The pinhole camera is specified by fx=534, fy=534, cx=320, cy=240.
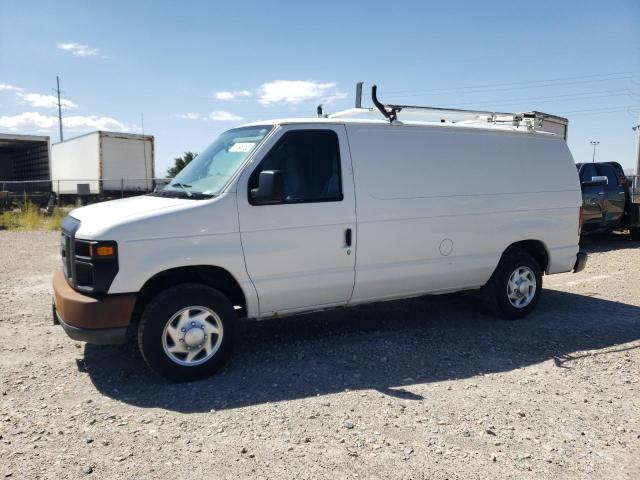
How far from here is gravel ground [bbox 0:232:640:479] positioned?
10.6 ft

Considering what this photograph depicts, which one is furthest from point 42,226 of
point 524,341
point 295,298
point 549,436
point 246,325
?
point 549,436

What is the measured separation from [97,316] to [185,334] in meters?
0.70

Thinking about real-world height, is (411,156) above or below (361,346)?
above

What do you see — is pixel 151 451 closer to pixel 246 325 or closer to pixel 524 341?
pixel 246 325

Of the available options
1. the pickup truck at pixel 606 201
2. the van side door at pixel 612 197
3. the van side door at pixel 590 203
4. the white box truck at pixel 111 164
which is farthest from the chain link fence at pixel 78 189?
the van side door at pixel 590 203

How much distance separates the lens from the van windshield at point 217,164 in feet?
15.3

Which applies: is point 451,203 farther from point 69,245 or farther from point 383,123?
point 69,245

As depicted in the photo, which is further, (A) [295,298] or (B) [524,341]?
(B) [524,341]

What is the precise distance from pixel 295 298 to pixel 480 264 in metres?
2.26

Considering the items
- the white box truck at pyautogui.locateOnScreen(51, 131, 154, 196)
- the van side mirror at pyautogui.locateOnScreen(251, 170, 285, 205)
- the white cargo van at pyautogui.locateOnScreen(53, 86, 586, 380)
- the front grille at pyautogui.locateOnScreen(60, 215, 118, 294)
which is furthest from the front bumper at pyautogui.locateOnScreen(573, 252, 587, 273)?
the white box truck at pyautogui.locateOnScreen(51, 131, 154, 196)

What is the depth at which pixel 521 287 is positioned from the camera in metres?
6.29

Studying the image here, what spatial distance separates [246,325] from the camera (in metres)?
6.07

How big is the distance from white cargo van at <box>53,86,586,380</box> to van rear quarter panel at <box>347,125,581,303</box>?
0.6 inches

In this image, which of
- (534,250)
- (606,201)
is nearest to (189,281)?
(534,250)
